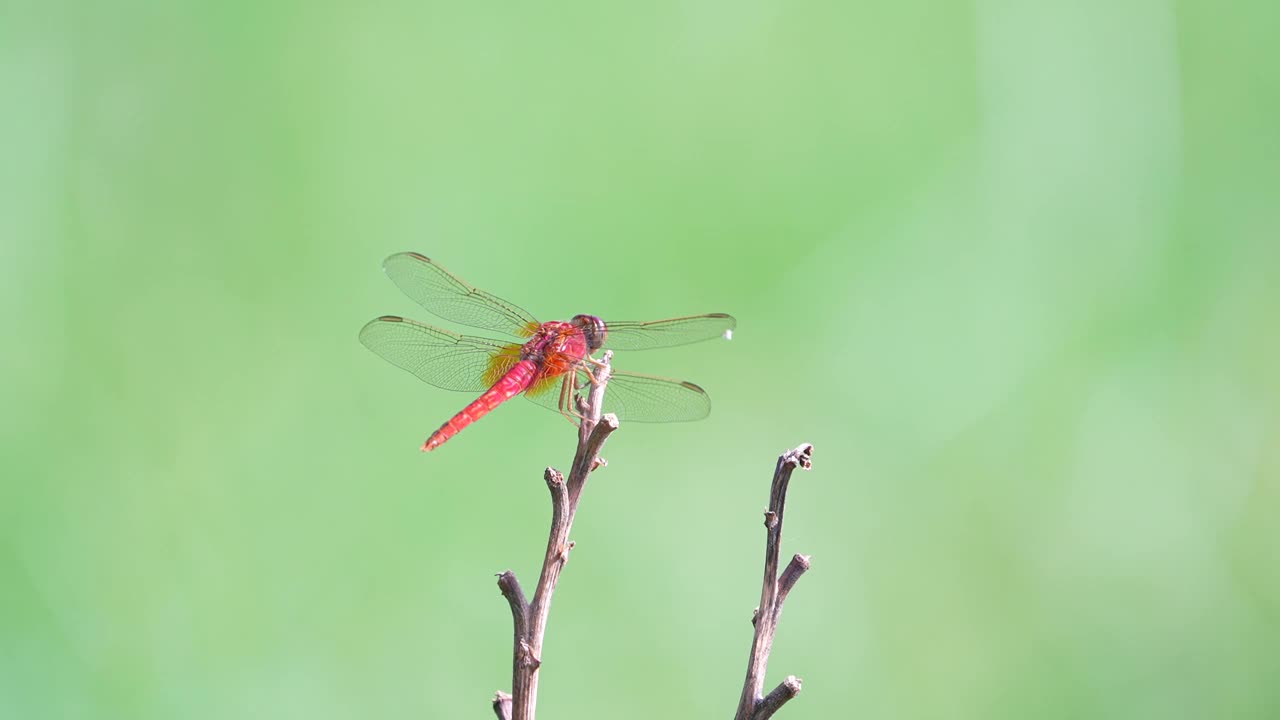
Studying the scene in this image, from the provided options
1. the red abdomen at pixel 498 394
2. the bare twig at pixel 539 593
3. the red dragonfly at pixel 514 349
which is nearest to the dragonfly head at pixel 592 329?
the red dragonfly at pixel 514 349

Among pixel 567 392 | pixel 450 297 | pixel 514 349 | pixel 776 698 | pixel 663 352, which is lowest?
pixel 776 698

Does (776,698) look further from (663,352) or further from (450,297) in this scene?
(663,352)

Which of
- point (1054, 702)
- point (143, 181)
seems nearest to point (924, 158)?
point (1054, 702)

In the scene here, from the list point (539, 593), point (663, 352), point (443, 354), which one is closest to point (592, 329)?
point (443, 354)

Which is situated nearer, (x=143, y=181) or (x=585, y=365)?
(x=585, y=365)

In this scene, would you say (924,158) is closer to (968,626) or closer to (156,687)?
(968,626)

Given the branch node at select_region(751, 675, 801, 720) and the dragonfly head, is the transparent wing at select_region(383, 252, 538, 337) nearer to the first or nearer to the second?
the dragonfly head

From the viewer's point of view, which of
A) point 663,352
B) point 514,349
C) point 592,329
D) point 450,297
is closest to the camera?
point 592,329
